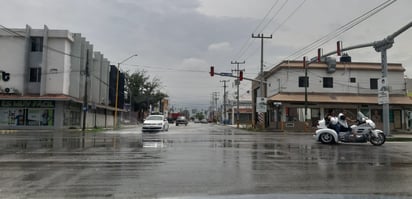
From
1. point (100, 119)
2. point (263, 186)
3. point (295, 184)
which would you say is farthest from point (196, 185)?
point (100, 119)

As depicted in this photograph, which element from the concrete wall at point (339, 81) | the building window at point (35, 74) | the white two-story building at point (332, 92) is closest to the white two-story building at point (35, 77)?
the building window at point (35, 74)

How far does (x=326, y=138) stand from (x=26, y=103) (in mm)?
35592

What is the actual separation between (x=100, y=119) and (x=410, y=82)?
50783 mm

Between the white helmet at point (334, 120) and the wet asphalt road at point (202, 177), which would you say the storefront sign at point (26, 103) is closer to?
the wet asphalt road at point (202, 177)

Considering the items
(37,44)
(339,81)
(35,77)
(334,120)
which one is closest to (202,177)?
(334,120)

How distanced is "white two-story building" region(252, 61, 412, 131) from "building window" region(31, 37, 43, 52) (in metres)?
Result: 27.9

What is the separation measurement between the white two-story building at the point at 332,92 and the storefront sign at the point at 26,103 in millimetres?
26141

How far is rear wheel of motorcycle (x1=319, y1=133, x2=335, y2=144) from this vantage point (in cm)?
2033

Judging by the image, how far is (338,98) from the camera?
47.3 metres

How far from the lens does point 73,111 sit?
47.7 m

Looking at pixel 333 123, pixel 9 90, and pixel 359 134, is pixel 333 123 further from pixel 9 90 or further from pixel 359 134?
pixel 9 90

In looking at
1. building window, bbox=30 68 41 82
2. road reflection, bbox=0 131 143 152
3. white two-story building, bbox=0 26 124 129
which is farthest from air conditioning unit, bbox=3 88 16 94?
road reflection, bbox=0 131 143 152

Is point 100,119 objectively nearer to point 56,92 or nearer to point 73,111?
point 73,111

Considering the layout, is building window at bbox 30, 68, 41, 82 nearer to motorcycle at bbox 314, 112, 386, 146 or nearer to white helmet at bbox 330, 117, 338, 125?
motorcycle at bbox 314, 112, 386, 146
